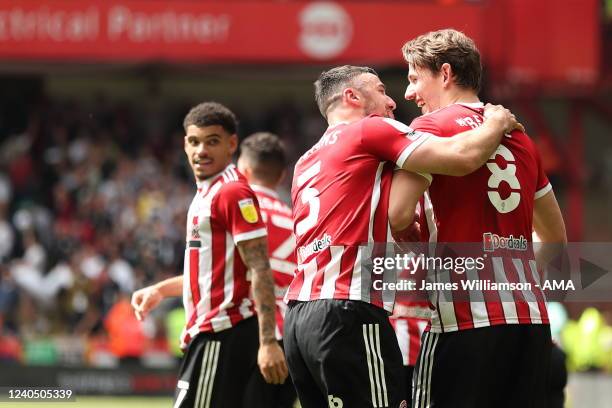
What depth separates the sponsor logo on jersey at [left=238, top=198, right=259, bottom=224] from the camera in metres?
6.08

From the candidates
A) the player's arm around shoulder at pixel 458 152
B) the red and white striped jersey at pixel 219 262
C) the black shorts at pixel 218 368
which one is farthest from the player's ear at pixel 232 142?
the player's arm around shoulder at pixel 458 152

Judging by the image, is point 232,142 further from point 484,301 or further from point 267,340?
point 484,301

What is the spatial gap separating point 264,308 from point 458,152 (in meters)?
1.66

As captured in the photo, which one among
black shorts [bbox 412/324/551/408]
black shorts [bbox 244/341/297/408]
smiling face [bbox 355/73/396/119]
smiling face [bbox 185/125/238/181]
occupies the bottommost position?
black shorts [bbox 244/341/297/408]

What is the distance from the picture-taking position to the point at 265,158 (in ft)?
24.8

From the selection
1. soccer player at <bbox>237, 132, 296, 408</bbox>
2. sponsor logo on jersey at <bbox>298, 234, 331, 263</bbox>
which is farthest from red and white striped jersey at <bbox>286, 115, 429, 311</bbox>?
soccer player at <bbox>237, 132, 296, 408</bbox>

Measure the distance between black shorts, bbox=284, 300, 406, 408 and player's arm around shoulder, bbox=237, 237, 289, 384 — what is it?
0.90 metres

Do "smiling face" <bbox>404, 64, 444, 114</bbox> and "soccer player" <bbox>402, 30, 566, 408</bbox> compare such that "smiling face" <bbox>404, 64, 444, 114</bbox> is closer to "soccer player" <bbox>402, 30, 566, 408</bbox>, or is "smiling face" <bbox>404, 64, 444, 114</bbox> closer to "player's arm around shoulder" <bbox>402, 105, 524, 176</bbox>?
"soccer player" <bbox>402, 30, 566, 408</bbox>

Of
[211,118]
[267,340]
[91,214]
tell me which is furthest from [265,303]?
[91,214]

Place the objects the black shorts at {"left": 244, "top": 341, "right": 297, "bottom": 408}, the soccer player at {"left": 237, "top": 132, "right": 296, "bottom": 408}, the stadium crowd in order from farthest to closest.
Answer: the stadium crowd < the soccer player at {"left": 237, "top": 132, "right": 296, "bottom": 408} < the black shorts at {"left": 244, "top": 341, "right": 297, "bottom": 408}

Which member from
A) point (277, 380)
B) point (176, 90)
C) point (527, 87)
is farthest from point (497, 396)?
point (176, 90)

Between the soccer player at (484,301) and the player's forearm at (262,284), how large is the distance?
1133 mm

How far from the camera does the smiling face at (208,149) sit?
6320mm

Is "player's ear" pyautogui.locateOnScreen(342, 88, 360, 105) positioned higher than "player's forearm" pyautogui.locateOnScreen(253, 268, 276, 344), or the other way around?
"player's ear" pyautogui.locateOnScreen(342, 88, 360, 105)
